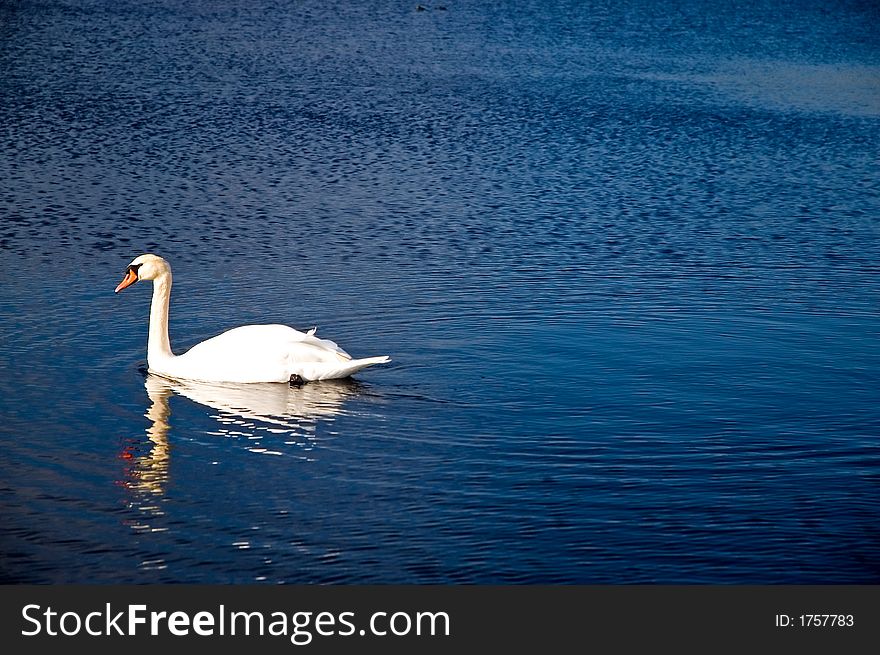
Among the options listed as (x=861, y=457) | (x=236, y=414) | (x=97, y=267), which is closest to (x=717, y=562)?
(x=861, y=457)

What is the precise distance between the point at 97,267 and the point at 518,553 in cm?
784

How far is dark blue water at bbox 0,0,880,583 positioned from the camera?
7711 mm

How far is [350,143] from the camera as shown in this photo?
2202 centimetres

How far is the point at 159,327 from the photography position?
35.4 feet

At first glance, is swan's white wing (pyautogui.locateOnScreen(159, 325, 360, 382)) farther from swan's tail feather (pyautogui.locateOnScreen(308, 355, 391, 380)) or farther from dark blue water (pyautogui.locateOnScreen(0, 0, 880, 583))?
dark blue water (pyautogui.locateOnScreen(0, 0, 880, 583))

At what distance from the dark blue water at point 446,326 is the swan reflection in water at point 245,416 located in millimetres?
29

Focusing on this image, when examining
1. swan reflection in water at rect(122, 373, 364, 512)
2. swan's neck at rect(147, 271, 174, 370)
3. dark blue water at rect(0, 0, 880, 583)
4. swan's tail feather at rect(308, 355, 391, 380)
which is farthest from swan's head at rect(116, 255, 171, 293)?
swan's tail feather at rect(308, 355, 391, 380)

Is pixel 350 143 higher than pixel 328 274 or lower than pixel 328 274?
higher

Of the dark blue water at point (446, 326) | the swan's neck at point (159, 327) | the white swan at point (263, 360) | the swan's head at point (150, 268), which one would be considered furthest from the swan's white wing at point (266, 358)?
the swan's head at point (150, 268)

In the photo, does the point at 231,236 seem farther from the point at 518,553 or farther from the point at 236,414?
the point at 518,553

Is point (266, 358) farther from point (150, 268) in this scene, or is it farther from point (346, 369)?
point (150, 268)

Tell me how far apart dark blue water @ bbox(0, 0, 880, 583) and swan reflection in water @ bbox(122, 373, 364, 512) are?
3 centimetres

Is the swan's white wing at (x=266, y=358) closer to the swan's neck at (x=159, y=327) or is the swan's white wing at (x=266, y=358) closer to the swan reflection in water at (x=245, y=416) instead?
the swan reflection in water at (x=245, y=416)

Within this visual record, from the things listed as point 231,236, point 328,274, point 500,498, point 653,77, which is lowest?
point 500,498
